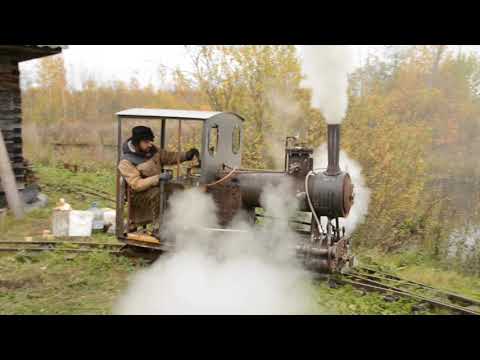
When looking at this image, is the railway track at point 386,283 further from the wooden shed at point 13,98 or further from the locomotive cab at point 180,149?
the wooden shed at point 13,98

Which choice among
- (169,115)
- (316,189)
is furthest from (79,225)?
(316,189)

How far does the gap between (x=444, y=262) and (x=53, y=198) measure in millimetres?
9214

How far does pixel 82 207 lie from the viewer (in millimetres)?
10789

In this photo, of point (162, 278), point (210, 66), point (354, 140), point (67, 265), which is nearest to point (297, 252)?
point (162, 278)

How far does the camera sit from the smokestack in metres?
5.59

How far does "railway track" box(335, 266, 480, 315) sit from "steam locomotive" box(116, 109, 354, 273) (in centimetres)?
25

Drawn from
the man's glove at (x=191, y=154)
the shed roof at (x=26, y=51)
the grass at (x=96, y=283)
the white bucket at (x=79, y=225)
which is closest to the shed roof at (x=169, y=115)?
→ the man's glove at (x=191, y=154)

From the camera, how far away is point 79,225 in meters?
8.23

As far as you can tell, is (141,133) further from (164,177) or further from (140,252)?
(140,252)

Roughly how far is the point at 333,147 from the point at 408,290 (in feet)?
6.93

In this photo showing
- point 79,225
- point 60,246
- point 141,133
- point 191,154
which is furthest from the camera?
point 79,225

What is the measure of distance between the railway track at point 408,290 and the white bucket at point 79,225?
15.2ft

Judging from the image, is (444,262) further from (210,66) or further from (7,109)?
(7,109)

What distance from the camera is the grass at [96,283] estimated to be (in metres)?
5.31
